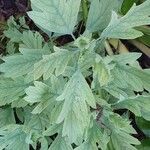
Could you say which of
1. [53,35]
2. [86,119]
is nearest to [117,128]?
[86,119]

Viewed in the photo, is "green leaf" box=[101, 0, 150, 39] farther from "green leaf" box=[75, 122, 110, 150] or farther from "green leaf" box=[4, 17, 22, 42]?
"green leaf" box=[4, 17, 22, 42]

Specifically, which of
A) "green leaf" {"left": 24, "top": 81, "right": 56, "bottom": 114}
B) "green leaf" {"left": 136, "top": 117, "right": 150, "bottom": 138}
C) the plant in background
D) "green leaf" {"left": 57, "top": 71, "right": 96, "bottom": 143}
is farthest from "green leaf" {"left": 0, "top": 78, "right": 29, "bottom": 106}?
"green leaf" {"left": 136, "top": 117, "right": 150, "bottom": 138}

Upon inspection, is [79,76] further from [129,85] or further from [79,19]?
[79,19]

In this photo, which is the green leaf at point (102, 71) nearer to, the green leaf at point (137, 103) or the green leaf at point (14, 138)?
the green leaf at point (137, 103)

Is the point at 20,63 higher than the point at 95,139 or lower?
higher

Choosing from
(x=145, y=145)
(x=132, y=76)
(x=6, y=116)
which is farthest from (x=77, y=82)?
(x=145, y=145)

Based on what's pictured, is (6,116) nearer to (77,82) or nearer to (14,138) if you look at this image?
(14,138)
